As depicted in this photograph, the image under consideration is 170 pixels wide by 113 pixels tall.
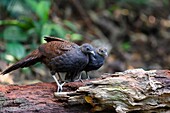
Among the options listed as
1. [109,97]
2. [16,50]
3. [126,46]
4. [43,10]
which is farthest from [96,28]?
[109,97]

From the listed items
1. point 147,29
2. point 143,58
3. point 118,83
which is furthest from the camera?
point 147,29

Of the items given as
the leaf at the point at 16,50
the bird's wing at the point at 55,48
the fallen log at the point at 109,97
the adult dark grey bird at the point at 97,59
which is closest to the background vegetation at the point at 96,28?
the leaf at the point at 16,50

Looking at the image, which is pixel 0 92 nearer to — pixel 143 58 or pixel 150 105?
pixel 150 105

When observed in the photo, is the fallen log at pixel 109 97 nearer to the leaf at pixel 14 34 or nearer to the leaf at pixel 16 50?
the leaf at pixel 16 50

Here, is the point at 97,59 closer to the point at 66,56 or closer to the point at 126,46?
the point at 66,56

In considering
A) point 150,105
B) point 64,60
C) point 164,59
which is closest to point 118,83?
point 150,105
